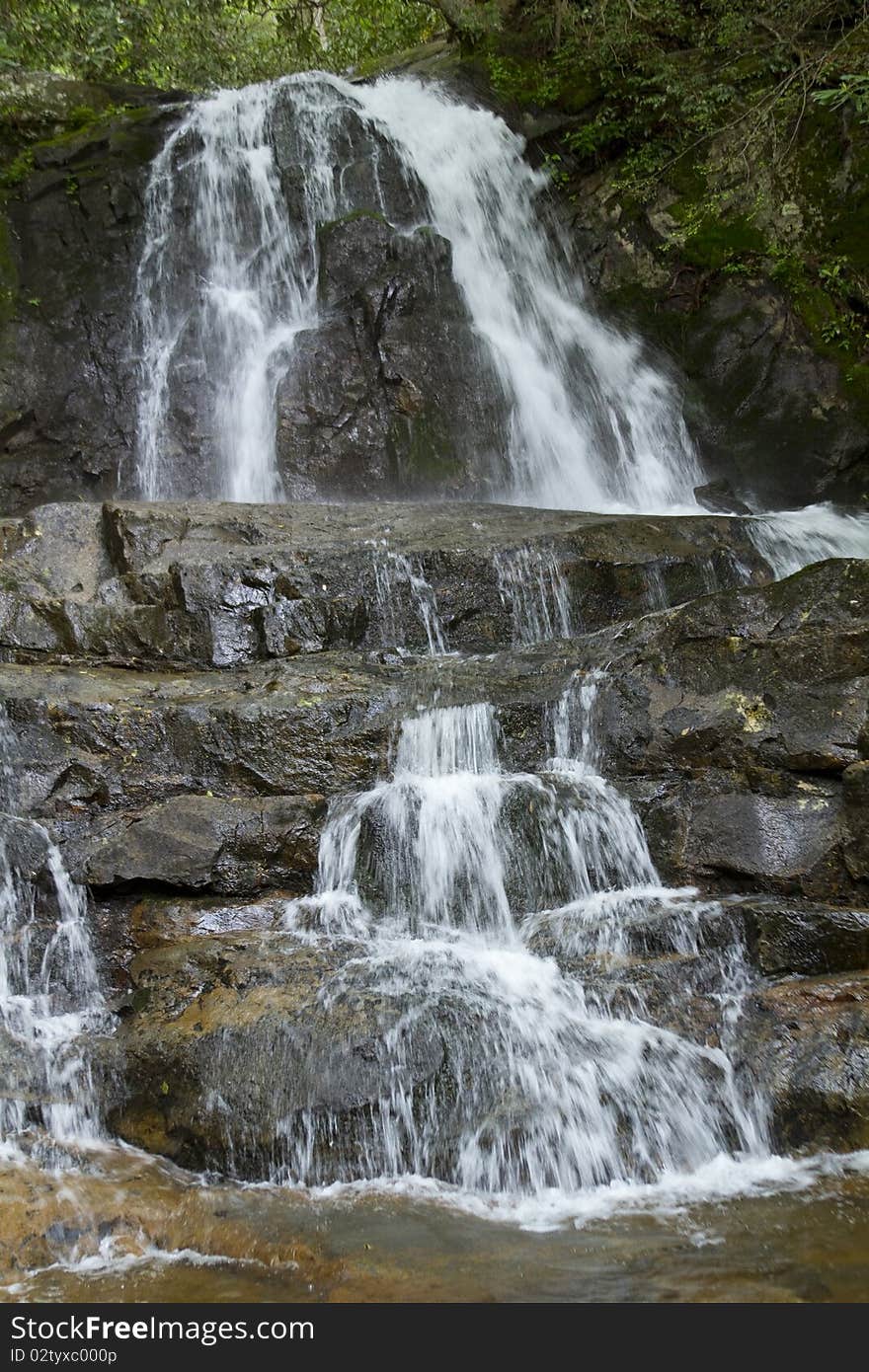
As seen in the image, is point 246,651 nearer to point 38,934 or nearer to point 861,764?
point 38,934

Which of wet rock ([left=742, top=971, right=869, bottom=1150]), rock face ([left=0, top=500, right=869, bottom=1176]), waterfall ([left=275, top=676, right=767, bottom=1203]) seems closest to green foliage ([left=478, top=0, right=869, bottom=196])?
rock face ([left=0, top=500, right=869, bottom=1176])

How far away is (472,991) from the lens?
4223 millimetres

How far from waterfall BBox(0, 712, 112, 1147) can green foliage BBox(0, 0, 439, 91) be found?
415 inches

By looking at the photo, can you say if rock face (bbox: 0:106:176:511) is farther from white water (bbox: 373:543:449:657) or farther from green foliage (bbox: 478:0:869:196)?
green foliage (bbox: 478:0:869:196)

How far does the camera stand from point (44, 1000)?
4707 millimetres

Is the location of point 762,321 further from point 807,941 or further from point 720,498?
point 807,941

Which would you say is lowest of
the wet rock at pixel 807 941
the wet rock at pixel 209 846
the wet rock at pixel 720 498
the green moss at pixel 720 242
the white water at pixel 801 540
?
the wet rock at pixel 807 941

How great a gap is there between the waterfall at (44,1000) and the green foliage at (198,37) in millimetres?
10536

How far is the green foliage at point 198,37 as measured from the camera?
13.2 metres

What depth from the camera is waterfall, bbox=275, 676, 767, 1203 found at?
3.71 meters

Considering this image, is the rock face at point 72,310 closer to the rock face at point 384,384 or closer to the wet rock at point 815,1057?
the rock face at point 384,384

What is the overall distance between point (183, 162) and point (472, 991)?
10906mm

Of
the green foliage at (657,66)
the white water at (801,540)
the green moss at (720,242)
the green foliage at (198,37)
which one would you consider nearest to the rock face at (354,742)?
the white water at (801,540)
